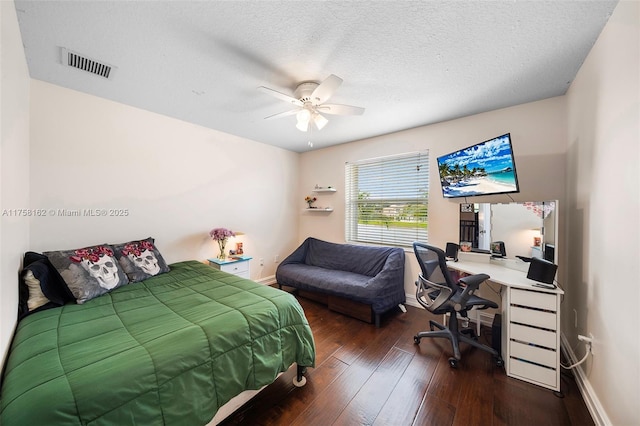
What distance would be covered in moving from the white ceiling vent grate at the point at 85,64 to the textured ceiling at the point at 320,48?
5 centimetres

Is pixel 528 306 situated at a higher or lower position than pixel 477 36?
lower

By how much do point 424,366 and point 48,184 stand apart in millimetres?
3754

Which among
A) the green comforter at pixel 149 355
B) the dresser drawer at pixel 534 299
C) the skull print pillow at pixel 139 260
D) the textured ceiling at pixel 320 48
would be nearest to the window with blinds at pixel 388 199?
the textured ceiling at pixel 320 48

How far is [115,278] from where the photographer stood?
6.68 ft

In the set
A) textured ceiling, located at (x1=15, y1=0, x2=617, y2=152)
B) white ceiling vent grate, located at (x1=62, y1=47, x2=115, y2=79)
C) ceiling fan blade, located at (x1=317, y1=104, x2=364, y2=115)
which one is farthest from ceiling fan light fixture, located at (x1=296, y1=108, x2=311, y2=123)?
white ceiling vent grate, located at (x1=62, y1=47, x2=115, y2=79)

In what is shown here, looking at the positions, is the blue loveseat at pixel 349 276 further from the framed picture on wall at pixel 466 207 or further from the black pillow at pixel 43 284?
the black pillow at pixel 43 284

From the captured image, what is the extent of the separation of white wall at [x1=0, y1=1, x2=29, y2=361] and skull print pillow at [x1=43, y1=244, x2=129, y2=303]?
0.78ft

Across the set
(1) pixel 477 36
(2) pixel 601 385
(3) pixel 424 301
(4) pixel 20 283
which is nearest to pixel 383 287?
(3) pixel 424 301

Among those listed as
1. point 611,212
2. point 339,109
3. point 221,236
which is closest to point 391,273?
point 611,212

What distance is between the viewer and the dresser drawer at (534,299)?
1702 millimetres

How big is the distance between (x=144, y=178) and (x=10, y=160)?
1477 millimetres

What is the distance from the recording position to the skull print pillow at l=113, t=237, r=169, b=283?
223cm

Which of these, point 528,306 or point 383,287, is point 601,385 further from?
point 383,287

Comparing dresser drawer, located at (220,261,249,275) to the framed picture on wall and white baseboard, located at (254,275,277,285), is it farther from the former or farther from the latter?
the framed picture on wall
